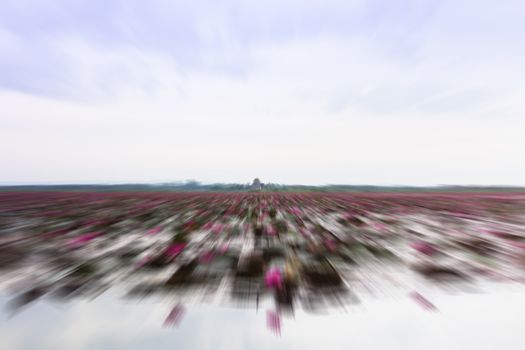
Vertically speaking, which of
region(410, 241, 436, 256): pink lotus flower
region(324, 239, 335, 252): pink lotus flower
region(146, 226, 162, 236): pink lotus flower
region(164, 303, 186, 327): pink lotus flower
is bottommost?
region(164, 303, 186, 327): pink lotus flower

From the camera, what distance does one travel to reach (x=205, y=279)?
4.13 m

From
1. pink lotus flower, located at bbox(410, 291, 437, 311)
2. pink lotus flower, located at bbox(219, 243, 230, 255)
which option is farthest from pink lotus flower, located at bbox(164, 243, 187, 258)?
pink lotus flower, located at bbox(410, 291, 437, 311)

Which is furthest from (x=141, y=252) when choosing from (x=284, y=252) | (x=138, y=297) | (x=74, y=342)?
(x=284, y=252)

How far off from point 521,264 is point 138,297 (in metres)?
7.80

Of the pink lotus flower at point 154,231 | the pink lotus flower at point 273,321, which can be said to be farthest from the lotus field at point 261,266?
the pink lotus flower at point 154,231

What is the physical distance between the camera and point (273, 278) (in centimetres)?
416

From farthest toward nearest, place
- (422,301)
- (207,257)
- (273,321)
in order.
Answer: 1. (207,257)
2. (422,301)
3. (273,321)

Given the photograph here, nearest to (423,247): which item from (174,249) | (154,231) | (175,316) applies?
(175,316)

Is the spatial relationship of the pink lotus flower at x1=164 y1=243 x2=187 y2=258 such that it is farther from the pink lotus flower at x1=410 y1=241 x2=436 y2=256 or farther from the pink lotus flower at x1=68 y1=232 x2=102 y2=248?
the pink lotus flower at x1=410 y1=241 x2=436 y2=256

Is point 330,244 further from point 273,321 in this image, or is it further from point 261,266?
point 273,321

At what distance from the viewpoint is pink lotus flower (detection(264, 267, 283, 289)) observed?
3882 mm

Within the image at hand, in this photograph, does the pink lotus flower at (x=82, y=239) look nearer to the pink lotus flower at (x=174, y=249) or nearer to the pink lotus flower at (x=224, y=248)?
the pink lotus flower at (x=174, y=249)

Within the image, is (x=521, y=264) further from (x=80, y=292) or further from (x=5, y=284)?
(x=5, y=284)

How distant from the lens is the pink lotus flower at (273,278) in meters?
3.88
